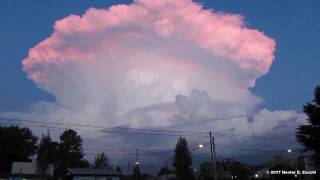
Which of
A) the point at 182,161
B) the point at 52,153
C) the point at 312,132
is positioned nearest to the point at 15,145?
the point at 52,153

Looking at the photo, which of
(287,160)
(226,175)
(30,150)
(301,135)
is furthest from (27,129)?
(301,135)

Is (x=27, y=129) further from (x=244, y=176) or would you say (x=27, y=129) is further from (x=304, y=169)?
(x=304, y=169)

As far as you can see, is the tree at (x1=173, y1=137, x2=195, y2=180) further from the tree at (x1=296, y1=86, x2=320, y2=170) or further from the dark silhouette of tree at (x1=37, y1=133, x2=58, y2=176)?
the tree at (x1=296, y1=86, x2=320, y2=170)

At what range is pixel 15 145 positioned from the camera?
470ft

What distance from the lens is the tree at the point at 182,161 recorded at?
132 m

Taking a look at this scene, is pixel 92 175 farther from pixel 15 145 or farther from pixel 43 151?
pixel 15 145

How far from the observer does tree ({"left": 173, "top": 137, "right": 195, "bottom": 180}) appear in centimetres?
13225

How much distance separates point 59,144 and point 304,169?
79189 mm

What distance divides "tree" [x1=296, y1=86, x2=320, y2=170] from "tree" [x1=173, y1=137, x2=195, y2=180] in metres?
61.3

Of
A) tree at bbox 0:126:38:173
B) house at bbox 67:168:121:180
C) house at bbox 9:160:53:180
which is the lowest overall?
house at bbox 67:168:121:180

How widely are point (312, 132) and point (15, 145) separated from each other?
95590 millimetres

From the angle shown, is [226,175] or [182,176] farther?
[226,175]

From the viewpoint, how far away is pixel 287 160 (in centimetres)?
14388

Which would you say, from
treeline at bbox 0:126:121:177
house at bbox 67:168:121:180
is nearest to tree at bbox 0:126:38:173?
treeline at bbox 0:126:121:177
